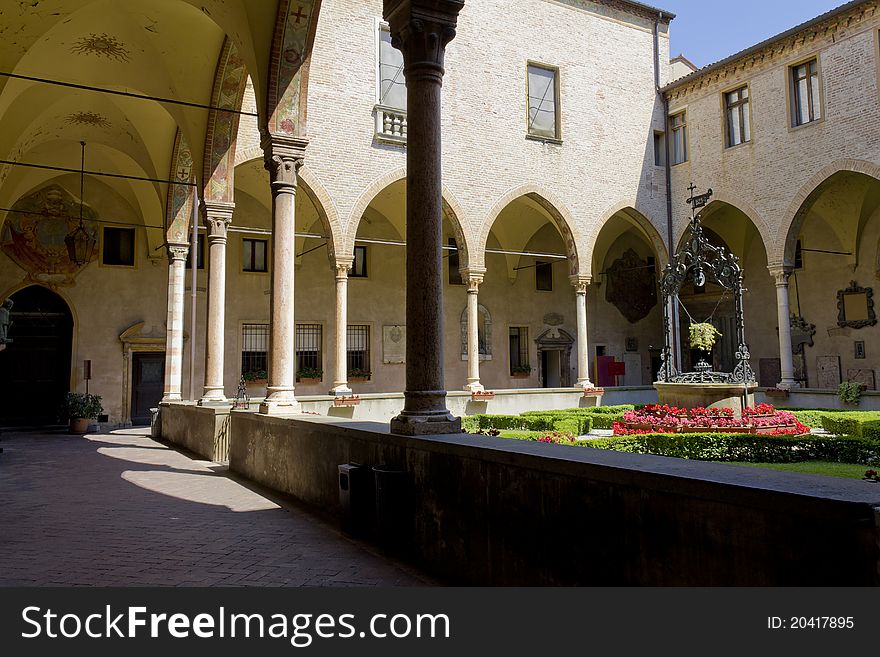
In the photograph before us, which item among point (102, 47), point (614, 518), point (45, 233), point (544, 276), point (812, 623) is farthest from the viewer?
point (544, 276)

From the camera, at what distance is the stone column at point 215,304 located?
36.2 ft

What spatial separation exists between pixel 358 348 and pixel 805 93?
13656 mm

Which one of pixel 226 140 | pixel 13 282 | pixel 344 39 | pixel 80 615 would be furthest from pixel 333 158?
pixel 80 615

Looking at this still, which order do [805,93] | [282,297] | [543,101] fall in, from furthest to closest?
[543,101], [805,93], [282,297]

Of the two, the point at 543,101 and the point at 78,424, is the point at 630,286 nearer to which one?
the point at 543,101

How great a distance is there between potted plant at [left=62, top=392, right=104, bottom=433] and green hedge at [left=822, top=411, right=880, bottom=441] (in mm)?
15283

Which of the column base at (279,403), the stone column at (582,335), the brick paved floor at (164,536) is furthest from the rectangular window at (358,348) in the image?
the column base at (279,403)

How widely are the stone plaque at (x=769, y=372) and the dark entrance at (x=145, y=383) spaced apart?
1786 cm

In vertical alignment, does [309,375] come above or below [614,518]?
above

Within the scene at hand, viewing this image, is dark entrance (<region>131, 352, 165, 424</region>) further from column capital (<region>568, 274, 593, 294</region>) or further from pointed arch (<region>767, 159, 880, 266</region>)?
pointed arch (<region>767, 159, 880, 266</region>)

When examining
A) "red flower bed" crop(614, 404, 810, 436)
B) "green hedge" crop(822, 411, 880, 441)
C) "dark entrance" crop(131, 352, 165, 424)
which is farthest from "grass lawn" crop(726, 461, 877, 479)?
"dark entrance" crop(131, 352, 165, 424)

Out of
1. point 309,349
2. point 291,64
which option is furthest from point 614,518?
point 309,349

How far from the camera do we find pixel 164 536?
5.16 meters

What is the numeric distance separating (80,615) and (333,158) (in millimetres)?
13791
